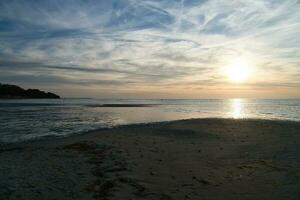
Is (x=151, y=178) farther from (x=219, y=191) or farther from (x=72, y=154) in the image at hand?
(x=72, y=154)

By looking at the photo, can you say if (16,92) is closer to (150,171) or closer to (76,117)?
(76,117)

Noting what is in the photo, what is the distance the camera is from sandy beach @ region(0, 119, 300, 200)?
7309mm

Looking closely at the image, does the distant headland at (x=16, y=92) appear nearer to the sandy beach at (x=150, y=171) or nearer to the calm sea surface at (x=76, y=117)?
the calm sea surface at (x=76, y=117)

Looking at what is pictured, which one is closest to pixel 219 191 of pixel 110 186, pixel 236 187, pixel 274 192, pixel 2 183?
pixel 236 187

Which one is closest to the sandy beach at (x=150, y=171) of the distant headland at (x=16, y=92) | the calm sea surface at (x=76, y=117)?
the calm sea surface at (x=76, y=117)

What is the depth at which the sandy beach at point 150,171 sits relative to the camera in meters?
7.31

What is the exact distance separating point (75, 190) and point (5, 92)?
437ft

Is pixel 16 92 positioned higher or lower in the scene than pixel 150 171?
higher

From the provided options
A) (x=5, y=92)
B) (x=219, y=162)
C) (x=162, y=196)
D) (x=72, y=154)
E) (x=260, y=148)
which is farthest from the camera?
(x=5, y=92)

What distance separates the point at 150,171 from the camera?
368 inches

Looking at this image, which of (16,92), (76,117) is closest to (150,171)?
(76,117)

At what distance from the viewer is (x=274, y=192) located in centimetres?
730

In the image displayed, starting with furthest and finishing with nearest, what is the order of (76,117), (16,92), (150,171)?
(16,92) → (76,117) → (150,171)

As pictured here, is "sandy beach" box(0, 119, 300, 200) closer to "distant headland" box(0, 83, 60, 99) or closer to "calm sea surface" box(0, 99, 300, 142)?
"calm sea surface" box(0, 99, 300, 142)
